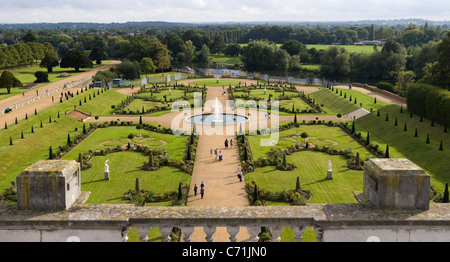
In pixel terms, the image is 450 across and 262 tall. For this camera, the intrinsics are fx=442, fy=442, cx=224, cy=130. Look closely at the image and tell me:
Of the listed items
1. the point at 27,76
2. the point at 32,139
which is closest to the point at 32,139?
the point at 32,139

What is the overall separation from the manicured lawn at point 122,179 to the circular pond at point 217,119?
776 inches

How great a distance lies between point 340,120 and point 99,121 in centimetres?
3795

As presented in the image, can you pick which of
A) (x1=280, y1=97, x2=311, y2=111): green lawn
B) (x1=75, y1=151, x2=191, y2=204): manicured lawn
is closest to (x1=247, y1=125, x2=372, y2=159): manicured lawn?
(x1=75, y1=151, x2=191, y2=204): manicured lawn

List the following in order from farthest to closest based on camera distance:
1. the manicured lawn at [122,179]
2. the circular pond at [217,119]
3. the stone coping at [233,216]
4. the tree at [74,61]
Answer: the tree at [74,61]
the circular pond at [217,119]
the manicured lawn at [122,179]
the stone coping at [233,216]

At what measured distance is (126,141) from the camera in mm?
56312

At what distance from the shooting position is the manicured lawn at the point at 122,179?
36678mm

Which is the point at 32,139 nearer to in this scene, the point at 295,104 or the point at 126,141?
the point at 126,141

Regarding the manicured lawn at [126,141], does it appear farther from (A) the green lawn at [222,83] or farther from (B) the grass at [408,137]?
(A) the green lawn at [222,83]

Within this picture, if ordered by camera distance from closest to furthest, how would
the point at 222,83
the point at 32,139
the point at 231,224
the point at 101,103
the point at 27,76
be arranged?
1. the point at 231,224
2. the point at 32,139
3. the point at 101,103
4. the point at 222,83
5. the point at 27,76

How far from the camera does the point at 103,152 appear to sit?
48938 mm

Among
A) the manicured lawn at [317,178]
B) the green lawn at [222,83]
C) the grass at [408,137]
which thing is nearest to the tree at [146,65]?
the green lawn at [222,83]

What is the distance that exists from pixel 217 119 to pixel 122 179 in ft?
98.3
